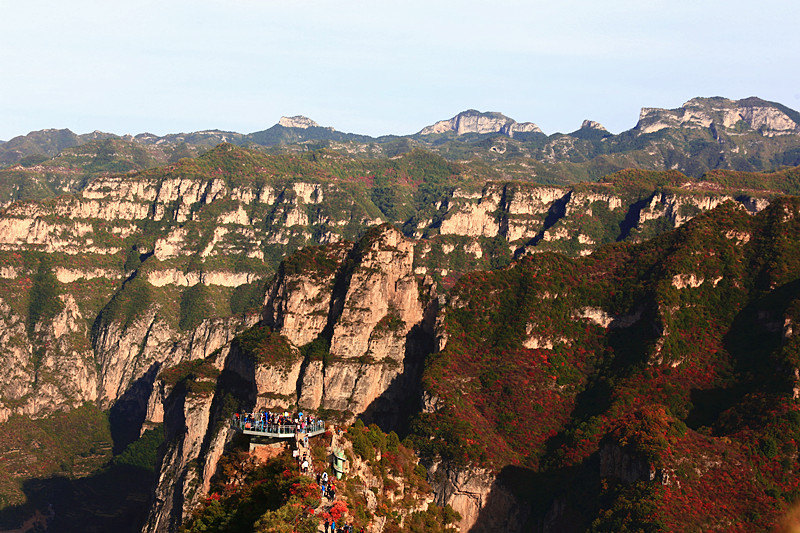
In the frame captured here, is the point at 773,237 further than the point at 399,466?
Yes

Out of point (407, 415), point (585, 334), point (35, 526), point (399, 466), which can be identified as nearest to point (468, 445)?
point (407, 415)

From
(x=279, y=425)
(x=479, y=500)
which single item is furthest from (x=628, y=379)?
(x=279, y=425)

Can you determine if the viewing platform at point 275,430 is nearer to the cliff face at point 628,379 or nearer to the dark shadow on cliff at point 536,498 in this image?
the cliff face at point 628,379

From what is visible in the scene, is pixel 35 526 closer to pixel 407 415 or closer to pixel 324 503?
pixel 407 415

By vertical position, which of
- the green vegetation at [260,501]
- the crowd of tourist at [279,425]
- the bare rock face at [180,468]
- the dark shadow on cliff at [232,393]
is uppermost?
the crowd of tourist at [279,425]

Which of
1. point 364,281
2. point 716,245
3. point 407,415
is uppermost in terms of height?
point 716,245

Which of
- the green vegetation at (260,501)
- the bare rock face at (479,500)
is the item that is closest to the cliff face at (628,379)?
the bare rock face at (479,500)

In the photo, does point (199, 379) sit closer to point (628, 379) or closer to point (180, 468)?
point (180, 468)

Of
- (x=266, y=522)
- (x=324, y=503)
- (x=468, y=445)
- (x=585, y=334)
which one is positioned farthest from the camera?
(x=585, y=334)
